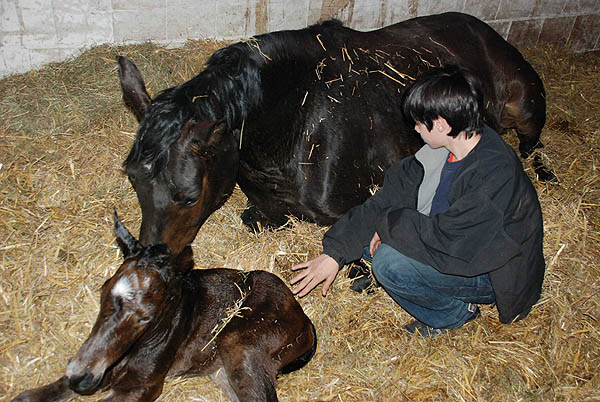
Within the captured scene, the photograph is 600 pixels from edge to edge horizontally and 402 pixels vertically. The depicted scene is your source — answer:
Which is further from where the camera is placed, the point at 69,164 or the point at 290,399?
the point at 69,164

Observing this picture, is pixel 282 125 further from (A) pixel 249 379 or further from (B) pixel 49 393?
(B) pixel 49 393

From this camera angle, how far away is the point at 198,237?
370 cm

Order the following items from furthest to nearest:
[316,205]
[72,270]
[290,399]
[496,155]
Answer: [316,205] < [72,270] < [290,399] < [496,155]

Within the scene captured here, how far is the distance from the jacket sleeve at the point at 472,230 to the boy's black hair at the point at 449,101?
268mm

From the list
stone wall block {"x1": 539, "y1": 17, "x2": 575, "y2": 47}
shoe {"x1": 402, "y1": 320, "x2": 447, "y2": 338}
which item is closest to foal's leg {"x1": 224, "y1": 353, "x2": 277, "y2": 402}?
shoe {"x1": 402, "y1": 320, "x2": 447, "y2": 338}

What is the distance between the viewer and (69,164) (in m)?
3.96

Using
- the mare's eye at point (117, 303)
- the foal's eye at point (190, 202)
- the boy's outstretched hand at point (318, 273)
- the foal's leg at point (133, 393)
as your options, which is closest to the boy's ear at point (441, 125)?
the boy's outstretched hand at point (318, 273)

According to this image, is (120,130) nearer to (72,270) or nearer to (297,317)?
(72,270)

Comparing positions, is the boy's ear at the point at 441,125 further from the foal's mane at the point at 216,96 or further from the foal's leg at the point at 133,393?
the foal's leg at the point at 133,393

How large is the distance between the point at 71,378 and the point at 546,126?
536cm

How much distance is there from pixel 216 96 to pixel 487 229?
174 centimetres

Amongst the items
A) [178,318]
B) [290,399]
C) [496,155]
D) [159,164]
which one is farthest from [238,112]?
[290,399]

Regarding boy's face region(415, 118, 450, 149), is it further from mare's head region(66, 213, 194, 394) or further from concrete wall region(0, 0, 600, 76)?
concrete wall region(0, 0, 600, 76)

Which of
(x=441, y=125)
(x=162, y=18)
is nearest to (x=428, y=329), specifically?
(x=441, y=125)
